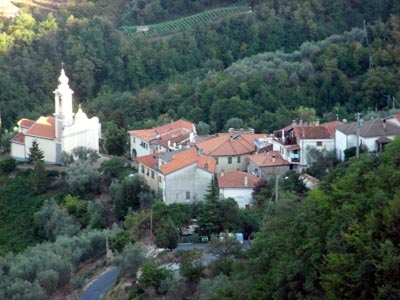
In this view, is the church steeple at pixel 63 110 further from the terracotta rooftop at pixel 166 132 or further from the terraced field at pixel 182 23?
the terraced field at pixel 182 23

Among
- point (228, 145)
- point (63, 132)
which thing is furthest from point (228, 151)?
point (63, 132)

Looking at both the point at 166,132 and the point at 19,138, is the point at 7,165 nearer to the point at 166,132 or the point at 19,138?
the point at 19,138

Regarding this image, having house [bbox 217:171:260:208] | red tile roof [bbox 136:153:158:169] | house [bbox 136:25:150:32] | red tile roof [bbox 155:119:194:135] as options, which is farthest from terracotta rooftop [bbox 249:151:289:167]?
house [bbox 136:25:150:32]

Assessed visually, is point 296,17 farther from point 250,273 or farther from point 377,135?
point 250,273

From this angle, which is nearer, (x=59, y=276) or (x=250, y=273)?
(x=250, y=273)

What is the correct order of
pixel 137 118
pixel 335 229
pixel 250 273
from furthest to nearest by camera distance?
pixel 137 118 → pixel 250 273 → pixel 335 229

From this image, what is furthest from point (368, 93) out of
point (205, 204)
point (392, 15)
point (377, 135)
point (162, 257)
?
point (162, 257)
